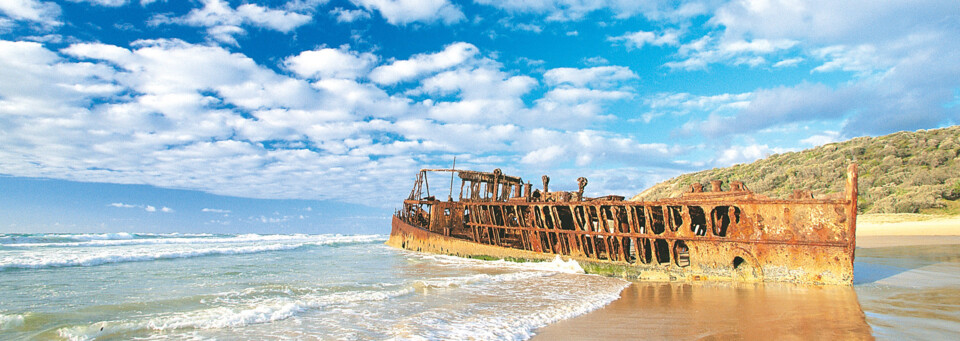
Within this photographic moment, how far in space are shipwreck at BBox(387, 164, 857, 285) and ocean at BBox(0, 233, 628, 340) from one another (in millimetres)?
858

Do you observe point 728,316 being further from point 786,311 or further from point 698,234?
point 698,234

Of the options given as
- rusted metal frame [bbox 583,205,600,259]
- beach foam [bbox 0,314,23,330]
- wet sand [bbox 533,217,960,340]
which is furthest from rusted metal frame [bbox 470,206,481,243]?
beach foam [bbox 0,314,23,330]

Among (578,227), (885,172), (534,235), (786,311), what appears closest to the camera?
(786,311)

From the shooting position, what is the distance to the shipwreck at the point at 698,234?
8.72 meters

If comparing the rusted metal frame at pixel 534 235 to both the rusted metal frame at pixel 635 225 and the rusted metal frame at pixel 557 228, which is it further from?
the rusted metal frame at pixel 635 225

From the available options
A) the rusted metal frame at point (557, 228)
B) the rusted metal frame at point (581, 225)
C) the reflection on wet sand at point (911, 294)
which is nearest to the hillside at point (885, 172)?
the reflection on wet sand at point (911, 294)

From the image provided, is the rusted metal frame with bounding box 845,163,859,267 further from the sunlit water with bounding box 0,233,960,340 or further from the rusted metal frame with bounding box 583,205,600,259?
the rusted metal frame with bounding box 583,205,600,259

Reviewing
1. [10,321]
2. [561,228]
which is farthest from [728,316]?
[10,321]

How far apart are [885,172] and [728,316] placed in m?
36.2

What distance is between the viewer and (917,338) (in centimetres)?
499

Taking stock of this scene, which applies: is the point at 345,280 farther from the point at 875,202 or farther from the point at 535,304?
the point at 875,202

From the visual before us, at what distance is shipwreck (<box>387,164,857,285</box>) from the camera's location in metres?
8.72

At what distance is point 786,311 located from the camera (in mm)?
6719

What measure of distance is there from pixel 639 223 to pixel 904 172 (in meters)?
30.8
